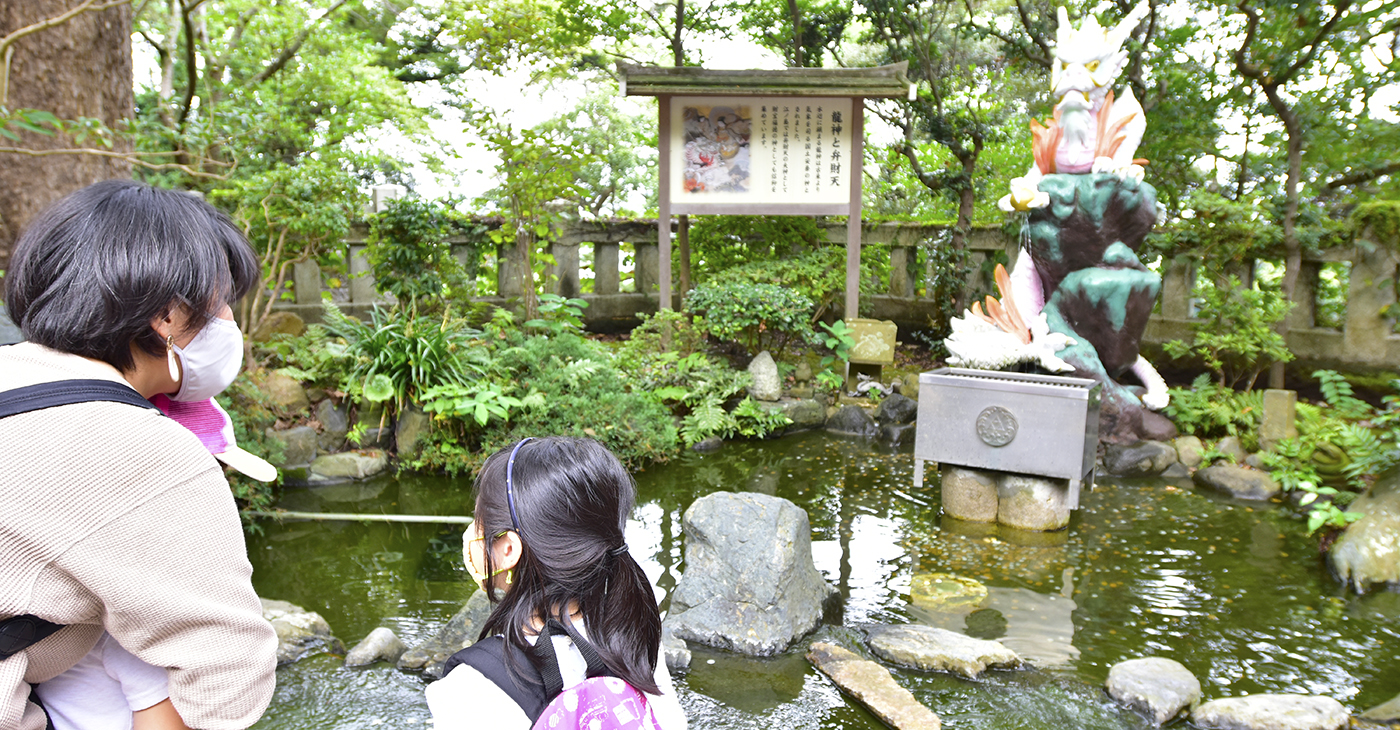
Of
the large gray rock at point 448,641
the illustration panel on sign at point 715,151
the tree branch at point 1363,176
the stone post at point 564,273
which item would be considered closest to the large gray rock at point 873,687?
the large gray rock at point 448,641

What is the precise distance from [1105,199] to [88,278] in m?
7.48

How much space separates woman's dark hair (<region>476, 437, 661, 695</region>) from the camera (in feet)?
5.31

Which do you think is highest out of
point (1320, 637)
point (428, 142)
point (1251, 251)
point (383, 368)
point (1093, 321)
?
point (428, 142)

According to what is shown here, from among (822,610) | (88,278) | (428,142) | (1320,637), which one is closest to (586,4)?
(428,142)

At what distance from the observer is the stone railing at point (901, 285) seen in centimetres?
848

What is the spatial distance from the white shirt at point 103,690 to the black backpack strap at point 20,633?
13cm

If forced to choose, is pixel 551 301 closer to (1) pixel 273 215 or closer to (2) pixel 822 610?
(1) pixel 273 215

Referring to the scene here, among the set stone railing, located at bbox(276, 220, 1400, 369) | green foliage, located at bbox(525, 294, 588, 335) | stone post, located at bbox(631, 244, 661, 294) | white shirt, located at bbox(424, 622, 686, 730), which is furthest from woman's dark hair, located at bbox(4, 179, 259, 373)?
stone post, located at bbox(631, 244, 661, 294)

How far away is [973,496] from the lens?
20.5 ft

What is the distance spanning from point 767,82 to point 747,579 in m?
6.66

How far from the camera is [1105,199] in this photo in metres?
7.29

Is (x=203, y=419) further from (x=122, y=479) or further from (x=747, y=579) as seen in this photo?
(x=747, y=579)

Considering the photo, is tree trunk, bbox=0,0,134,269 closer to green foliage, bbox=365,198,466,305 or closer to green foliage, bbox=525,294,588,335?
green foliage, bbox=365,198,466,305

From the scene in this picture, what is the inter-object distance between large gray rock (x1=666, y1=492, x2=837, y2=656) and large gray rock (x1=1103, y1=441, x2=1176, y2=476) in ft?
13.3
